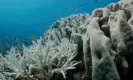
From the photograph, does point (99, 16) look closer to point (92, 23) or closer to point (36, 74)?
point (92, 23)

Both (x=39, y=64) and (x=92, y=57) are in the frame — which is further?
(x=39, y=64)

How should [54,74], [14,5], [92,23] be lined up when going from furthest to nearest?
1. [14,5]
2. [92,23]
3. [54,74]

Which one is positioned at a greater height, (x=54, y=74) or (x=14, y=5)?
(x=14, y=5)

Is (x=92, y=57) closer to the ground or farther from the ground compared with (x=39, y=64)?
closer to the ground

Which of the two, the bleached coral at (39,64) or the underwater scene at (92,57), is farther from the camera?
the bleached coral at (39,64)

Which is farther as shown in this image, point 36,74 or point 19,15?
point 19,15

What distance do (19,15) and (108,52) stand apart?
425ft

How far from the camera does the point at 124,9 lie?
12.9ft

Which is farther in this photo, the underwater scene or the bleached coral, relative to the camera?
the bleached coral

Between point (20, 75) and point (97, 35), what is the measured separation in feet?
4.55

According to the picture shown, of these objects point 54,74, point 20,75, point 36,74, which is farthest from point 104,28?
point 20,75

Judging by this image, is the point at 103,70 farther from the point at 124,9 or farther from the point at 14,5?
the point at 14,5

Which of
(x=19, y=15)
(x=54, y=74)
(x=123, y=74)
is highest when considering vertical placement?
(x=19, y=15)

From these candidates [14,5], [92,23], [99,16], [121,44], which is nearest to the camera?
[121,44]
